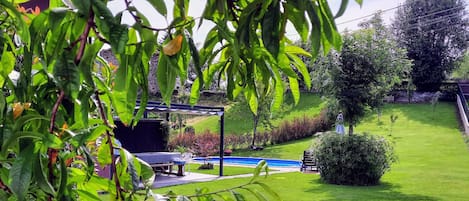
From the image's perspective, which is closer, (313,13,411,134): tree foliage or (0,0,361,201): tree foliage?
(0,0,361,201): tree foliage

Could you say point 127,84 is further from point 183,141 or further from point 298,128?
point 298,128

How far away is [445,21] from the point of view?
30125 millimetres

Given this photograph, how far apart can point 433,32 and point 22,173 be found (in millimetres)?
31993

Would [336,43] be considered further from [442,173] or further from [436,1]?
[436,1]

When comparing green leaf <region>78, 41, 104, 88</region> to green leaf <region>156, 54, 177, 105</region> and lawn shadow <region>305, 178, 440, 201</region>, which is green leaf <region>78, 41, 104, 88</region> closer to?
green leaf <region>156, 54, 177, 105</region>

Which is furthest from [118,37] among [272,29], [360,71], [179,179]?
[179,179]

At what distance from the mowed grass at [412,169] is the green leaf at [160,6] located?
1.43 metres

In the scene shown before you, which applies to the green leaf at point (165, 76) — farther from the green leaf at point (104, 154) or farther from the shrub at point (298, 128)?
the shrub at point (298, 128)

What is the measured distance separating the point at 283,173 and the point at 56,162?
43.1 ft

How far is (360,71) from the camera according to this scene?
10.6 meters

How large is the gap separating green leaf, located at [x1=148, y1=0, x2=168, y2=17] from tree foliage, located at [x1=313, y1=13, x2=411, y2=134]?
33.0 feet

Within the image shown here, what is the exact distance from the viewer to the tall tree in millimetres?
28591

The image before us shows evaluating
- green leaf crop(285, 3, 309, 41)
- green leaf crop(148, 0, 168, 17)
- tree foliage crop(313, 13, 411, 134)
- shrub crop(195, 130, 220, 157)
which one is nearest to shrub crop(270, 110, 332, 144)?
shrub crop(195, 130, 220, 157)

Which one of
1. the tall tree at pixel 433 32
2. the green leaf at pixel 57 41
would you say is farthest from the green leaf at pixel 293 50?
the tall tree at pixel 433 32
